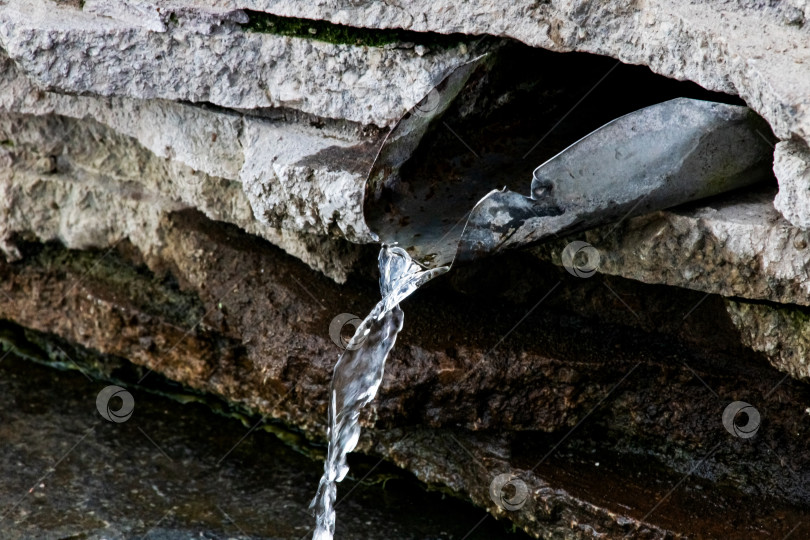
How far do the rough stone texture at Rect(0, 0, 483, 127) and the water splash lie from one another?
45cm

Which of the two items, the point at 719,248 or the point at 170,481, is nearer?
the point at 719,248

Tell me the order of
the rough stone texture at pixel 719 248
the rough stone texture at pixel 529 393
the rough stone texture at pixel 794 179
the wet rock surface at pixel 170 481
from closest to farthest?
the rough stone texture at pixel 794 179 < the rough stone texture at pixel 719 248 < the rough stone texture at pixel 529 393 < the wet rock surface at pixel 170 481

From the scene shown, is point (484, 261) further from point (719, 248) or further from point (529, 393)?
point (719, 248)

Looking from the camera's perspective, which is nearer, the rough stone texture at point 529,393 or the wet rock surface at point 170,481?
the rough stone texture at point 529,393

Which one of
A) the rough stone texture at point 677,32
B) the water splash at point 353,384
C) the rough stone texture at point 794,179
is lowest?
the water splash at point 353,384

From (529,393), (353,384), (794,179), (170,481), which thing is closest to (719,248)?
(794,179)

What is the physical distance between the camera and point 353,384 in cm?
239

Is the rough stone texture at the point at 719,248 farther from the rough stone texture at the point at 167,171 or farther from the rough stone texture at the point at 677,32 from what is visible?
the rough stone texture at the point at 167,171

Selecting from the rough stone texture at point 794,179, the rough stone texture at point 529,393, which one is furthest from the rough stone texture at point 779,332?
the rough stone texture at point 794,179

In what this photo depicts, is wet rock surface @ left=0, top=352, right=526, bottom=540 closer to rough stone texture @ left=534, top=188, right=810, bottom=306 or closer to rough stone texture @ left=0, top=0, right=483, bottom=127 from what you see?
rough stone texture @ left=534, top=188, right=810, bottom=306

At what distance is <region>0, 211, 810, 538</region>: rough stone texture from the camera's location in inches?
89.9

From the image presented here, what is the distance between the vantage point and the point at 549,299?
2.51 metres

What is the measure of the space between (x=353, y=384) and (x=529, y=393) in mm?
465

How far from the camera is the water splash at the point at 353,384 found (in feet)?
7.73
